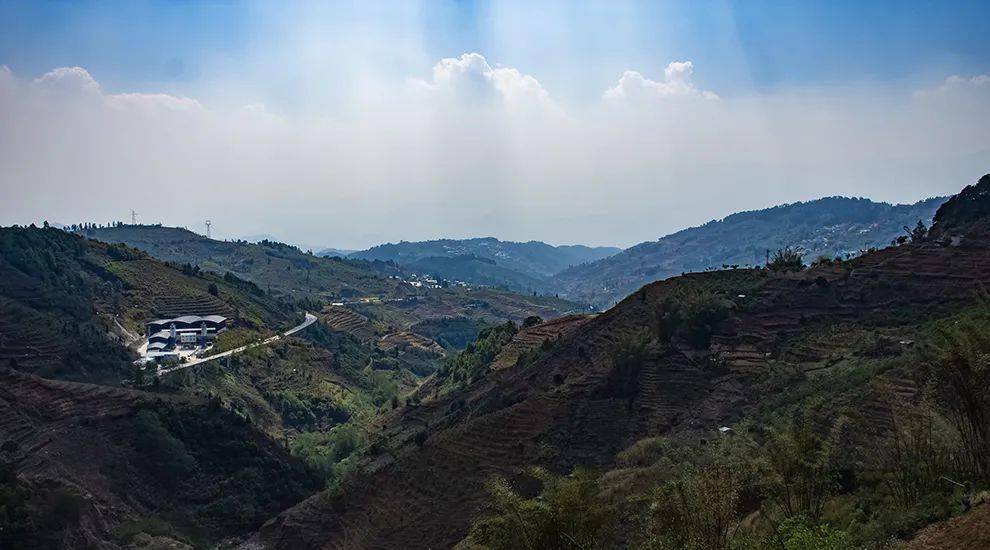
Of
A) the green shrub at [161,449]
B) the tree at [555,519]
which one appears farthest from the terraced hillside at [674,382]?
the tree at [555,519]

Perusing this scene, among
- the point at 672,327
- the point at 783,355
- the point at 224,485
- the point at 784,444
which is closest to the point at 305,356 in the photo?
the point at 224,485

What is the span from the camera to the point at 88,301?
298ft

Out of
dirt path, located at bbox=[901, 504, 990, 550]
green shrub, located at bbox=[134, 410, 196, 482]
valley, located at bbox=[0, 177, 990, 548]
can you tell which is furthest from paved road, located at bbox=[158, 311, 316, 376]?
dirt path, located at bbox=[901, 504, 990, 550]

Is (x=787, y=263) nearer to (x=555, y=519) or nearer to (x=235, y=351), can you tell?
(x=555, y=519)

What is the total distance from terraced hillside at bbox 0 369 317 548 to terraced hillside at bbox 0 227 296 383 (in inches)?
740

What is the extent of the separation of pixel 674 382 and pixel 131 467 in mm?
36736

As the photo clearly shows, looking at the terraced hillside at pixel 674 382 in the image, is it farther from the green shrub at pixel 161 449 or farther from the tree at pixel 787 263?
the green shrub at pixel 161 449

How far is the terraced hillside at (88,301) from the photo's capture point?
70438 mm

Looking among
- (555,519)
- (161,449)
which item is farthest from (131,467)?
(555,519)

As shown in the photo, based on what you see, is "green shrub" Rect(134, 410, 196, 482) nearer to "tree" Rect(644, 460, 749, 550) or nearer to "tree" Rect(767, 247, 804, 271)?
"tree" Rect(644, 460, 749, 550)

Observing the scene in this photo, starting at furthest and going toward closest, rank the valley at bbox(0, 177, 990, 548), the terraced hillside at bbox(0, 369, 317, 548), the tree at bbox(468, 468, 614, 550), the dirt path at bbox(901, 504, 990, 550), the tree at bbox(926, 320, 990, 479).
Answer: the terraced hillside at bbox(0, 369, 317, 548)
the valley at bbox(0, 177, 990, 548)
the tree at bbox(468, 468, 614, 550)
the tree at bbox(926, 320, 990, 479)
the dirt path at bbox(901, 504, 990, 550)

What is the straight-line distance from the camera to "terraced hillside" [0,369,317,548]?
125ft

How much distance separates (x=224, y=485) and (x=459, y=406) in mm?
19666

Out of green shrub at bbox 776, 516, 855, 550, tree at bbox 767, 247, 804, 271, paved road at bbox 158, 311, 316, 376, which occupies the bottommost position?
green shrub at bbox 776, 516, 855, 550
